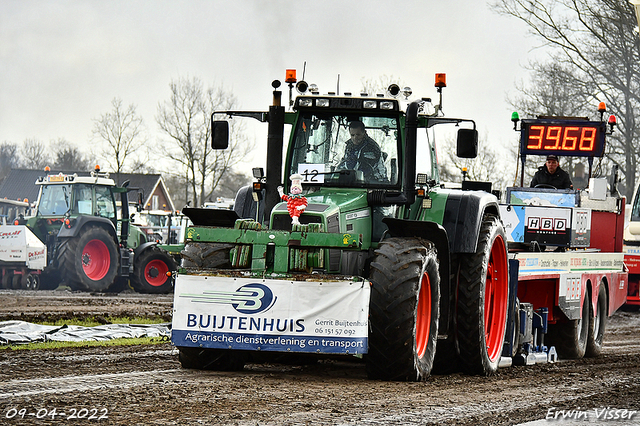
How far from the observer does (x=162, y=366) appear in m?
8.12

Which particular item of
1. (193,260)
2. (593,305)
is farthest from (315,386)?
(593,305)

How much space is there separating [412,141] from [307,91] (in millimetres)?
1174

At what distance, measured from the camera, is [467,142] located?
8289 millimetres

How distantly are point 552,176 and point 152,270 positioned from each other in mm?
11547

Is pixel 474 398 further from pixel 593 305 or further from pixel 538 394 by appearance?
pixel 593 305

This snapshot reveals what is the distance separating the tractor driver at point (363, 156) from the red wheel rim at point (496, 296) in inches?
76.0

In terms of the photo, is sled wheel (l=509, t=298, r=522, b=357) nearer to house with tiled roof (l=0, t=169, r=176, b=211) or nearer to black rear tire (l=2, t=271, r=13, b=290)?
black rear tire (l=2, t=271, r=13, b=290)

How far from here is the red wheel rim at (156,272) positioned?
864 inches

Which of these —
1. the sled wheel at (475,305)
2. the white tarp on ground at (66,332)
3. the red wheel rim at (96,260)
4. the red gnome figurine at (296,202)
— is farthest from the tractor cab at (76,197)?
the red gnome figurine at (296,202)

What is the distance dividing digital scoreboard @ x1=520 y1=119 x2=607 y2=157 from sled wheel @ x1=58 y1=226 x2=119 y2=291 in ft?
35.3

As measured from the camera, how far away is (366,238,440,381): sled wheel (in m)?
7.09

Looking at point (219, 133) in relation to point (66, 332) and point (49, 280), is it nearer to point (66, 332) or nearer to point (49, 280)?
point (66, 332)

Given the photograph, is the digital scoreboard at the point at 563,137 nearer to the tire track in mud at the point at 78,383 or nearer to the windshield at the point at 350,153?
the windshield at the point at 350,153

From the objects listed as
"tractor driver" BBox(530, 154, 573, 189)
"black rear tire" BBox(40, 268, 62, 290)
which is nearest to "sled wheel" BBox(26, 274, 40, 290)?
"black rear tire" BBox(40, 268, 62, 290)
